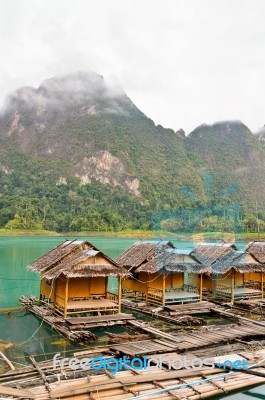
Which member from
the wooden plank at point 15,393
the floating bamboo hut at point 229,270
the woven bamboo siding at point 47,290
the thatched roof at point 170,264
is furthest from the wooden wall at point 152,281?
the wooden plank at point 15,393

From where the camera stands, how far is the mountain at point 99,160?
66500 mm

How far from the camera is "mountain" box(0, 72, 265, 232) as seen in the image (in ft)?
218

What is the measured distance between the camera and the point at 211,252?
1700 cm

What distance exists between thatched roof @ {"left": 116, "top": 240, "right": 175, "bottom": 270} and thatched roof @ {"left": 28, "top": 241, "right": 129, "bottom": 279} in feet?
7.79

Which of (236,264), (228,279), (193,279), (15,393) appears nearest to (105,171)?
(193,279)

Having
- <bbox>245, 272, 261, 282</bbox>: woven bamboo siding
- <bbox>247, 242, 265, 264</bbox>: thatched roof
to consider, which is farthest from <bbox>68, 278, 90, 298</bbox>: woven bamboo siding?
<bbox>245, 272, 261, 282</bbox>: woven bamboo siding

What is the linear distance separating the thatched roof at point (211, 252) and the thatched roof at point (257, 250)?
94cm

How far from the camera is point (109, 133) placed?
334ft

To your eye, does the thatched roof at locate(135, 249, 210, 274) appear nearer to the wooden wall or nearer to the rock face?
the wooden wall

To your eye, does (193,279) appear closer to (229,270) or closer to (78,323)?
(229,270)

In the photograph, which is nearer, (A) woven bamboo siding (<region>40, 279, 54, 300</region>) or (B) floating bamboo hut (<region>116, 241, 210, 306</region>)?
(A) woven bamboo siding (<region>40, 279, 54, 300</region>)

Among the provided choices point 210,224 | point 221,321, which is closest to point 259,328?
point 221,321

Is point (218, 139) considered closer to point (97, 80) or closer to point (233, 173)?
point (233, 173)

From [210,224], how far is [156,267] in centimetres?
1139
